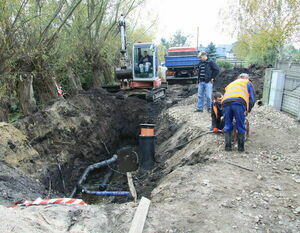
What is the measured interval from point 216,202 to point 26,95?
6360 mm

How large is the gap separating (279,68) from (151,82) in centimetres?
569

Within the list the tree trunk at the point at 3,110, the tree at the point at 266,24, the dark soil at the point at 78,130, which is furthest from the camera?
the tree at the point at 266,24

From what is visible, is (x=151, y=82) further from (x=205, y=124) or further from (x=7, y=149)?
(x=7, y=149)

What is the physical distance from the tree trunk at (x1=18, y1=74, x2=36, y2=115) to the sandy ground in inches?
191

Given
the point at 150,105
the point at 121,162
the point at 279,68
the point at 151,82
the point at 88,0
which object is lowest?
the point at 121,162

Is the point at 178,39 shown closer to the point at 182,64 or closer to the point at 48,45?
the point at 182,64

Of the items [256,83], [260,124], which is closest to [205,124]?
[260,124]

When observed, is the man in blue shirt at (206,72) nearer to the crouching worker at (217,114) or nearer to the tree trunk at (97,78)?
the crouching worker at (217,114)

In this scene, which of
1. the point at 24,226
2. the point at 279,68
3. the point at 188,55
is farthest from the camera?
the point at 188,55

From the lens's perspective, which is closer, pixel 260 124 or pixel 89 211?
pixel 89 211

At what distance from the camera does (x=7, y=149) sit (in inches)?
217

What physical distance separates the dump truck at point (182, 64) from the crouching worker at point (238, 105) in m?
15.4

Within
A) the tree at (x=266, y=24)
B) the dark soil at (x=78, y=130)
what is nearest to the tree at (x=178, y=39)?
the tree at (x=266, y=24)

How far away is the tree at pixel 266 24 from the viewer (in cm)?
1850
